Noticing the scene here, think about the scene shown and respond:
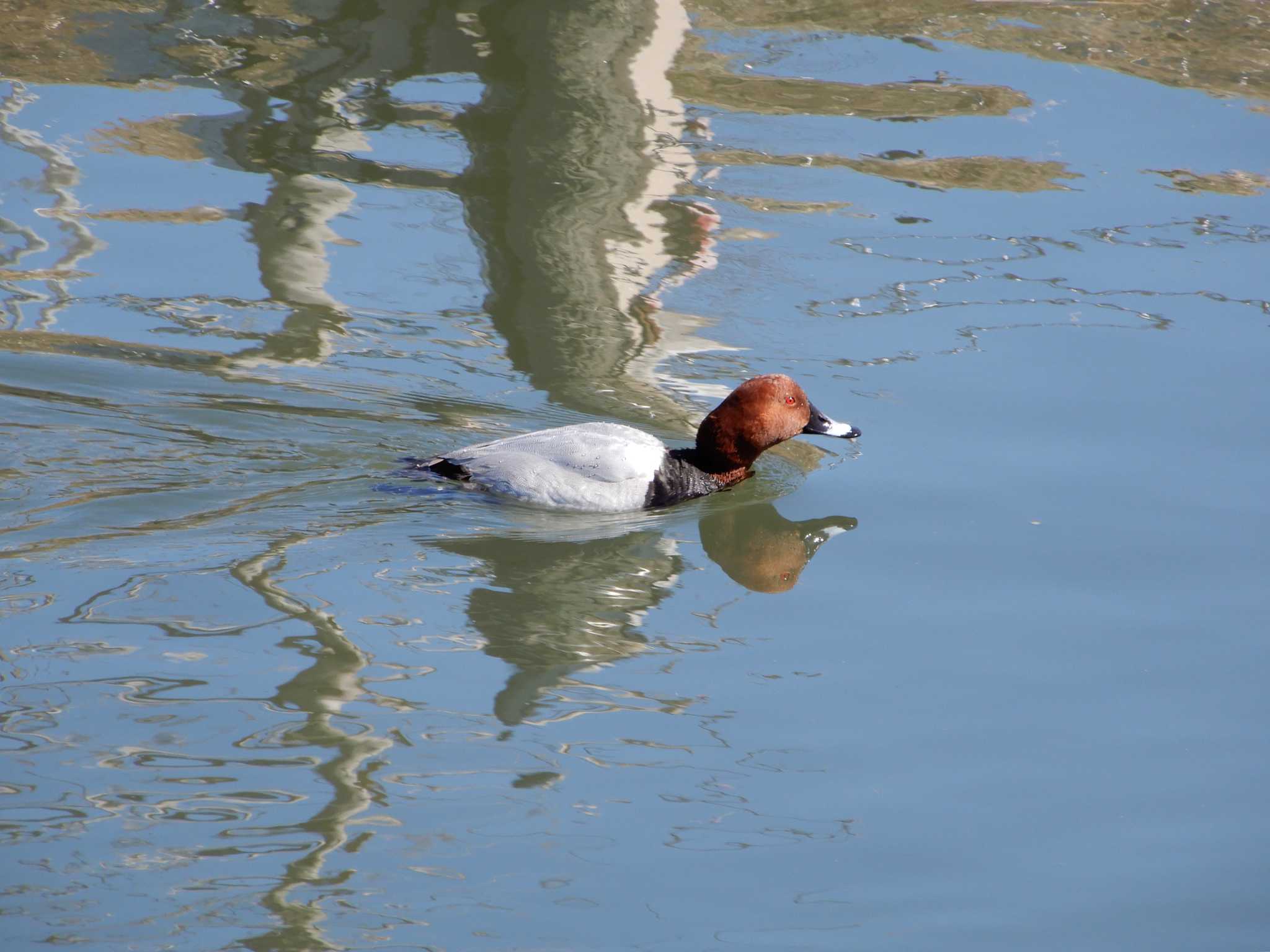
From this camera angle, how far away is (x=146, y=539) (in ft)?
19.7

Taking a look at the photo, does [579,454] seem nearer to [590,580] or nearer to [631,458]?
[631,458]

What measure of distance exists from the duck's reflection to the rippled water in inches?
1.2

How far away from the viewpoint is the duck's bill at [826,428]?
21.7 feet

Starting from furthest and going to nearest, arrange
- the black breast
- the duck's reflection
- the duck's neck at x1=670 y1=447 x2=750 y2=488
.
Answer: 1. the duck's neck at x1=670 y1=447 x2=750 y2=488
2. the black breast
3. the duck's reflection

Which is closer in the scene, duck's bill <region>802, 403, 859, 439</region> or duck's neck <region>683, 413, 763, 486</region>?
duck's bill <region>802, 403, 859, 439</region>

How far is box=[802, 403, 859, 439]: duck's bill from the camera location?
6621 millimetres

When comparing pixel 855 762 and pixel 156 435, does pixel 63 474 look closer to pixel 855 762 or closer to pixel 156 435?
pixel 156 435

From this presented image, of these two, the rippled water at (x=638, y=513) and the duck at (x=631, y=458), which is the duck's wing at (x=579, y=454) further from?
the rippled water at (x=638, y=513)

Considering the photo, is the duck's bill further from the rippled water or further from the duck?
the rippled water

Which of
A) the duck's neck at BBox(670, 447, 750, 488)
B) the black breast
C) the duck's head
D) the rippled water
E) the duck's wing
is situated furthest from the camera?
the duck's neck at BBox(670, 447, 750, 488)

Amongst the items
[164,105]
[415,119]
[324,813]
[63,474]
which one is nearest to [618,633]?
[324,813]

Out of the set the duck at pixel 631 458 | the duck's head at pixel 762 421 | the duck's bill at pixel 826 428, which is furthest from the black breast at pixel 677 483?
the duck's bill at pixel 826 428

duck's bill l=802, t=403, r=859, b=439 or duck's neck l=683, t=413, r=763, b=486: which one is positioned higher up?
duck's bill l=802, t=403, r=859, b=439

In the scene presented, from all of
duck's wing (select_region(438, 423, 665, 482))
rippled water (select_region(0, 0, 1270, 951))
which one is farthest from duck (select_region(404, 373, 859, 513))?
rippled water (select_region(0, 0, 1270, 951))
